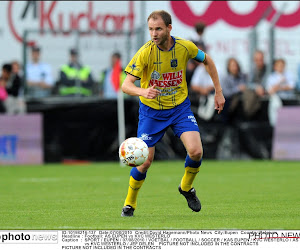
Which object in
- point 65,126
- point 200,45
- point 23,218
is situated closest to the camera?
point 23,218

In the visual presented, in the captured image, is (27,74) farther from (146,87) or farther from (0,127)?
(146,87)

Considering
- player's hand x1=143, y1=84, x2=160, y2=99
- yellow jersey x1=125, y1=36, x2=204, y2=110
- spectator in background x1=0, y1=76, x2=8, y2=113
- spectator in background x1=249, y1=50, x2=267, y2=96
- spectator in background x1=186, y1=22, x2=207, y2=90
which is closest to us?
player's hand x1=143, y1=84, x2=160, y2=99

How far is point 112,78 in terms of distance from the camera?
1877 centimetres

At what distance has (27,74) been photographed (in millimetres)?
19609

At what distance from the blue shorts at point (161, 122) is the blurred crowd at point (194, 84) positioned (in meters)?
9.35

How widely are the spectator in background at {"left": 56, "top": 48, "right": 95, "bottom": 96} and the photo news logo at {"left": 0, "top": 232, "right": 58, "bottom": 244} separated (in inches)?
469

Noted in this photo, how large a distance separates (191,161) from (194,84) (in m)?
9.92

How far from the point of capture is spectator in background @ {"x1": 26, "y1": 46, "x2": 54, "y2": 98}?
19.3 m

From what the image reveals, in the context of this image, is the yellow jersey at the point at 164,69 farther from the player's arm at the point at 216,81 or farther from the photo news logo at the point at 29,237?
the photo news logo at the point at 29,237

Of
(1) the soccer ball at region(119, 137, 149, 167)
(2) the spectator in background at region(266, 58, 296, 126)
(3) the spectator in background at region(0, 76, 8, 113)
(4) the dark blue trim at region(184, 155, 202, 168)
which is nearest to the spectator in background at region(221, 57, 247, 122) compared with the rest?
(2) the spectator in background at region(266, 58, 296, 126)

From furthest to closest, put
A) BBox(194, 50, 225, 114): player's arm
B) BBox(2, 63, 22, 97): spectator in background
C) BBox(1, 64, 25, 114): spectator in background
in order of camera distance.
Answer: BBox(2, 63, 22, 97): spectator in background → BBox(1, 64, 25, 114): spectator in background → BBox(194, 50, 225, 114): player's arm

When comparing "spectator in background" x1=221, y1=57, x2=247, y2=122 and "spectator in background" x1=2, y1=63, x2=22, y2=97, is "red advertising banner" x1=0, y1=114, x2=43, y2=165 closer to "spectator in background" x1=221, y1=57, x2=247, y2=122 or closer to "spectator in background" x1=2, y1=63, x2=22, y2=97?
"spectator in background" x1=2, y1=63, x2=22, y2=97

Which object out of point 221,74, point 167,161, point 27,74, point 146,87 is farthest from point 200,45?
point 146,87

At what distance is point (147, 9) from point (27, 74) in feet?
10.3
